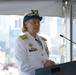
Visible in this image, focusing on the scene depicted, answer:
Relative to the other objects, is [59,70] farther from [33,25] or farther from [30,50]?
[33,25]

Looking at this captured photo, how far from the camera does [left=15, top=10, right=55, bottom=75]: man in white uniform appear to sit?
1.49 m

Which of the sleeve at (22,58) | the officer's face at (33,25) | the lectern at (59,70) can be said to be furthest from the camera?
the officer's face at (33,25)

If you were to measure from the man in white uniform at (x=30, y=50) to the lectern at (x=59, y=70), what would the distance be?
0.51 m

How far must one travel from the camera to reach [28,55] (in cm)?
153

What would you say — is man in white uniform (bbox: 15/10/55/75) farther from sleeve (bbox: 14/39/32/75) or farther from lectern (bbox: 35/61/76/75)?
lectern (bbox: 35/61/76/75)

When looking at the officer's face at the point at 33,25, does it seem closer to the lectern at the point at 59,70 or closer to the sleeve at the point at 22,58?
the sleeve at the point at 22,58

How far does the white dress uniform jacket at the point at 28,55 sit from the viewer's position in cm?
149

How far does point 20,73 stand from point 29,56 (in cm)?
17

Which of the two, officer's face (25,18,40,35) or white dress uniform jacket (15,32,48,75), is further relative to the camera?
officer's face (25,18,40,35)

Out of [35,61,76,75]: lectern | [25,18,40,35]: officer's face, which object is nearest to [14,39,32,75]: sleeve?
[25,18,40,35]: officer's face

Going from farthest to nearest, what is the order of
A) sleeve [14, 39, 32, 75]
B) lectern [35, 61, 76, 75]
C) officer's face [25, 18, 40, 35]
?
officer's face [25, 18, 40, 35] → sleeve [14, 39, 32, 75] → lectern [35, 61, 76, 75]

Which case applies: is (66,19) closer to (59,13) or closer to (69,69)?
(59,13)

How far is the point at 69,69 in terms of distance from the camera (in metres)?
0.88

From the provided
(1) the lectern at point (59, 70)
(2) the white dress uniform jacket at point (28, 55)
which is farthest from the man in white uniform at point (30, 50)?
(1) the lectern at point (59, 70)
